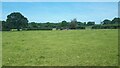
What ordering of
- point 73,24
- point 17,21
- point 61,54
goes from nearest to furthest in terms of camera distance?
point 61,54 < point 17,21 < point 73,24

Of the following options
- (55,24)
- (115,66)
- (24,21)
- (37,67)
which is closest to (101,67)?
(115,66)

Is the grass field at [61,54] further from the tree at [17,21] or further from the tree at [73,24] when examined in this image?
the tree at [73,24]

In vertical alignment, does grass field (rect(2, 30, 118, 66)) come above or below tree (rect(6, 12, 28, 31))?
below

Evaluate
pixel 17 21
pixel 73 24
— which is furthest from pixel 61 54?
pixel 73 24

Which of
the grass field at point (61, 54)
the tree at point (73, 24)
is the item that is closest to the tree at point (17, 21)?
the tree at point (73, 24)

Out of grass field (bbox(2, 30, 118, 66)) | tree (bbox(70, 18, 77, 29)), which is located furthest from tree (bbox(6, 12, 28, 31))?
grass field (bbox(2, 30, 118, 66))

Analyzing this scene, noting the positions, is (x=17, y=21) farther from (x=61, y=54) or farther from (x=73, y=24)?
(x=61, y=54)

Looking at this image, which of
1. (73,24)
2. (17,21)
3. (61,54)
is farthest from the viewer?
(73,24)

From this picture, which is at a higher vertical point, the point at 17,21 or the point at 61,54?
the point at 17,21

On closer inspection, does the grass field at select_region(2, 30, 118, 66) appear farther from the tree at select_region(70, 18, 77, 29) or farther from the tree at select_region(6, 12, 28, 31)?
the tree at select_region(70, 18, 77, 29)

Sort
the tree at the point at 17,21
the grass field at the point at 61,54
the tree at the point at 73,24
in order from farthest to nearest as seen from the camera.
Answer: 1. the tree at the point at 73,24
2. the tree at the point at 17,21
3. the grass field at the point at 61,54

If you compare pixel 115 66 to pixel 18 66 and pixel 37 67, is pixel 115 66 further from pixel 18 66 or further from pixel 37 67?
pixel 18 66

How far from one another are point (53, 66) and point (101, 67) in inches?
68.1

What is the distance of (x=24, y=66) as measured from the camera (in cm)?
873
